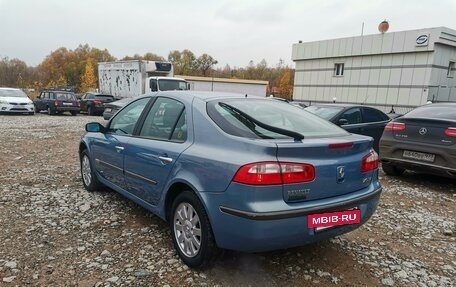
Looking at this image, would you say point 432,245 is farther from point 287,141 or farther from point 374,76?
point 374,76

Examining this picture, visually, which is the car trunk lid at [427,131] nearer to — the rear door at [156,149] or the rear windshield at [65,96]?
the rear door at [156,149]

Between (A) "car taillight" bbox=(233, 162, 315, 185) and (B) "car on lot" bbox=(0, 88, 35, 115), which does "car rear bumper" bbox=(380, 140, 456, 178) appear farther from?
(B) "car on lot" bbox=(0, 88, 35, 115)

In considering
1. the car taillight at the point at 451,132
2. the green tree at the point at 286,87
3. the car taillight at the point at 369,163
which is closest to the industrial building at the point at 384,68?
the car taillight at the point at 451,132

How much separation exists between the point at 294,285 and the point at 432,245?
1906 mm

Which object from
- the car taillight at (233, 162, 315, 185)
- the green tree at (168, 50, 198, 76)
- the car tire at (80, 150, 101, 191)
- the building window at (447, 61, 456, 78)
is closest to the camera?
the car taillight at (233, 162, 315, 185)

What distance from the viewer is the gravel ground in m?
3.06

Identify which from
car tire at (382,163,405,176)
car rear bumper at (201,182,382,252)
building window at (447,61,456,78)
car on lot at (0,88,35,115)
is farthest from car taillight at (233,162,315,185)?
building window at (447,61,456,78)

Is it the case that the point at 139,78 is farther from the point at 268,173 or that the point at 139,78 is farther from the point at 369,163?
the point at 268,173

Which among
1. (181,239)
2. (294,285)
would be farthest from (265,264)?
(181,239)

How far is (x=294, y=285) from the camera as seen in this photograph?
9.72 feet

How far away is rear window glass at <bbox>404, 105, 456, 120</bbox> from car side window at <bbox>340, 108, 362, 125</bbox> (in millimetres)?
1632

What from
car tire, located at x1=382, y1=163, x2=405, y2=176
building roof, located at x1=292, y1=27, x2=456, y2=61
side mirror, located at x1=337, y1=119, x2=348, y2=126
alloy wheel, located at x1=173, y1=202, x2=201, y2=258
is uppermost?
building roof, located at x1=292, y1=27, x2=456, y2=61

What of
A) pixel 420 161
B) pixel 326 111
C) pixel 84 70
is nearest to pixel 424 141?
pixel 420 161

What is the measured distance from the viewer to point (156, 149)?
3.47 metres
